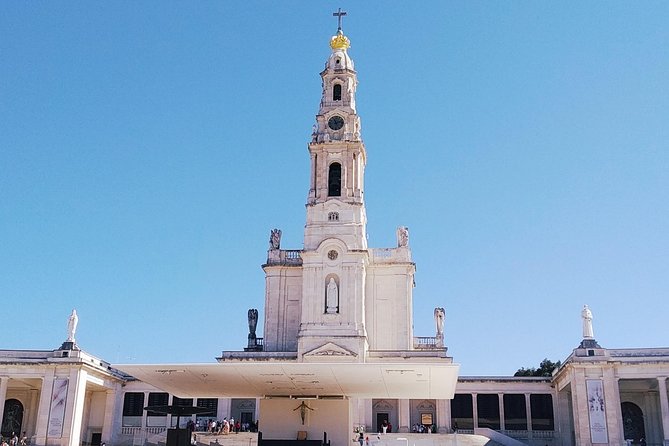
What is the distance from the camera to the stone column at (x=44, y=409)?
164 feet

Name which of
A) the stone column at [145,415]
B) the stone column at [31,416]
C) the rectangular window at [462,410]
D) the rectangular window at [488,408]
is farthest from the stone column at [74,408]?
the rectangular window at [488,408]

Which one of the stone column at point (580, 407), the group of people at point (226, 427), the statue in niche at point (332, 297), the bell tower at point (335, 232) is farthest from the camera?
the statue in niche at point (332, 297)

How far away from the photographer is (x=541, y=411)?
5656 cm

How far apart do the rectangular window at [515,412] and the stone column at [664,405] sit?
10.6 m

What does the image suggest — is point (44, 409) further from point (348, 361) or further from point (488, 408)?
point (488, 408)

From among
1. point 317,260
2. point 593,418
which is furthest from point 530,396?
point 317,260

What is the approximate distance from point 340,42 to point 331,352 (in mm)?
26466

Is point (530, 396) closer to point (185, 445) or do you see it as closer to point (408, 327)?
point (408, 327)

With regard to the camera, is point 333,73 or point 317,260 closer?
point 317,260

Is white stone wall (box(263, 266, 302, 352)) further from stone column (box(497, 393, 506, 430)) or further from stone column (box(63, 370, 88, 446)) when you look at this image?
stone column (box(497, 393, 506, 430))

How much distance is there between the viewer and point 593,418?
47.2m

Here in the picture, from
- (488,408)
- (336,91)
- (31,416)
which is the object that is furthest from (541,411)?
(31,416)

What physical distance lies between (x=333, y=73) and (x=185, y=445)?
40329 millimetres

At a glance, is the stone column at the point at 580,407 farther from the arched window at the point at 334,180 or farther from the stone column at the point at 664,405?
the arched window at the point at 334,180
